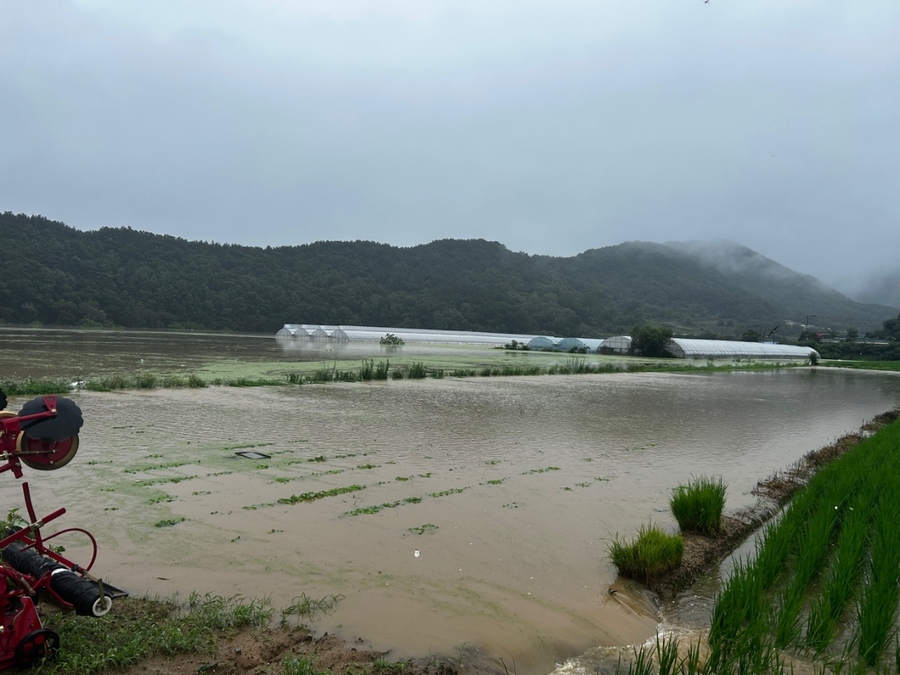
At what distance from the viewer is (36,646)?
8.73 ft

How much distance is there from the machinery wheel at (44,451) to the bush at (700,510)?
5.13 m

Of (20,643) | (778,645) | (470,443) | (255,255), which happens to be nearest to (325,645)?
(20,643)

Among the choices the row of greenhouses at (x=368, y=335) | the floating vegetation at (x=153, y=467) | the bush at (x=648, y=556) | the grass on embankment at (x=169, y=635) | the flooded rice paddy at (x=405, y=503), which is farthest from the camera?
the row of greenhouses at (x=368, y=335)

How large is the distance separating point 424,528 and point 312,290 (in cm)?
6775

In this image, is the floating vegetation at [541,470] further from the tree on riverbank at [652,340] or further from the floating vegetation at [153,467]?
the tree on riverbank at [652,340]

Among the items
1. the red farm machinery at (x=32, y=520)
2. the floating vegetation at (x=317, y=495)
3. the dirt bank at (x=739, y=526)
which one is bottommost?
the dirt bank at (x=739, y=526)

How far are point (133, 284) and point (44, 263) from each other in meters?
7.79

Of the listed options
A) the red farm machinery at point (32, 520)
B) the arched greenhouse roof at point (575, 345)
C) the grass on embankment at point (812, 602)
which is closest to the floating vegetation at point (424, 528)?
the grass on embankment at point (812, 602)

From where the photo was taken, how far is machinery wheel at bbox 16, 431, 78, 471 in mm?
2598

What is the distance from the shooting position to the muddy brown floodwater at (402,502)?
12.8 feet

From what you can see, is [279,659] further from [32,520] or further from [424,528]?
[424,528]

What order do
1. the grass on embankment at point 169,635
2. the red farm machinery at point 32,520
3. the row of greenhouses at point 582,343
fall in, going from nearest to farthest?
the red farm machinery at point 32,520
the grass on embankment at point 169,635
the row of greenhouses at point 582,343

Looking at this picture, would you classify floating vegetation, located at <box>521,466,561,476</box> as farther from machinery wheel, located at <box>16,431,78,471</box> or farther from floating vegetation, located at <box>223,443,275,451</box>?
machinery wheel, located at <box>16,431,78,471</box>

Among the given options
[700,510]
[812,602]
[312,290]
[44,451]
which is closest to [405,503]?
[700,510]
